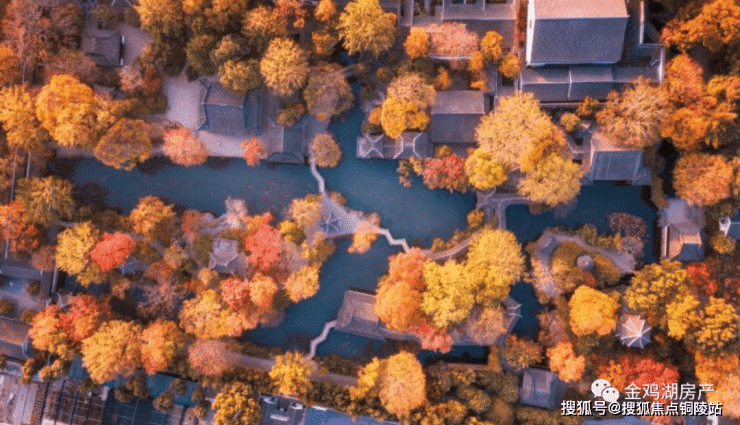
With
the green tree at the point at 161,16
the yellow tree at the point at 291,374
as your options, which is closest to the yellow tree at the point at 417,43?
the green tree at the point at 161,16

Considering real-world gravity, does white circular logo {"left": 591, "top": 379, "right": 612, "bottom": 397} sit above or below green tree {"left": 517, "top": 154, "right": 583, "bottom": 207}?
below

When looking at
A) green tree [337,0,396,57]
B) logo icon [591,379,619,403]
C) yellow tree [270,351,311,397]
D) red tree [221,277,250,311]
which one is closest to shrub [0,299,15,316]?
red tree [221,277,250,311]

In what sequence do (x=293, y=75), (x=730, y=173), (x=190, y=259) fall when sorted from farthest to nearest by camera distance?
(x=190, y=259) < (x=293, y=75) < (x=730, y=173)

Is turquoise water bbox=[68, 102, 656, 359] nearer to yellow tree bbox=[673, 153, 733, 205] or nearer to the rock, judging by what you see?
the rock

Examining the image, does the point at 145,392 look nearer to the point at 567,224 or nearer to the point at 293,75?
the point at 293,75

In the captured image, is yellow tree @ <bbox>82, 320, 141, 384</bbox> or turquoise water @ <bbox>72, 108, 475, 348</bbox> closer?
yellow tree @ <bbox>82, 320, 141, 384</bbox>

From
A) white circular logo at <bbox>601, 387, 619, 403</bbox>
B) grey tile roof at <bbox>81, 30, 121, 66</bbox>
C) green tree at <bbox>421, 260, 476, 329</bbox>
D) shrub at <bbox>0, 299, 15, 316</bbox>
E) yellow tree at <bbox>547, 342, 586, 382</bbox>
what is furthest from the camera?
shrub at <bbox>0, 299, 15, 316</bbox>

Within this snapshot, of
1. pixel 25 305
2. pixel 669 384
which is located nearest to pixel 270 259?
pixel 25 305

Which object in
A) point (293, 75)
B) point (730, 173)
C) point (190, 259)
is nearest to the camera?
point (730, 173)
